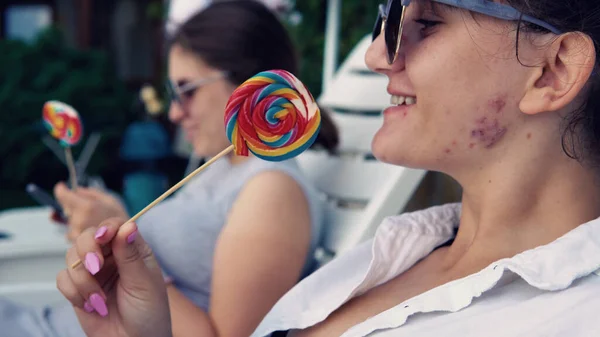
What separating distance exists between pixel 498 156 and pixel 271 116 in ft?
1.33

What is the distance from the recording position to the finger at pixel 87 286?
55.0 inches

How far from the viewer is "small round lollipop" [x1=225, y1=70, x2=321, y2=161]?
1365mm

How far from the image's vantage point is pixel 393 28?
144 centimetres

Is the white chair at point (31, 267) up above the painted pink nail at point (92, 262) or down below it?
below

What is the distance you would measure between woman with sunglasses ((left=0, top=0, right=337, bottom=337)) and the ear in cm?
72

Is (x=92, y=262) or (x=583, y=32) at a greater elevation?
(x=583, y=32)

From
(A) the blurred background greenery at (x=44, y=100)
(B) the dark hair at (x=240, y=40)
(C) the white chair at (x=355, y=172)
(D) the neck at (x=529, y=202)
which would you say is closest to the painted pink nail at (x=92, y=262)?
(D) the neck at (x=529, y=202)

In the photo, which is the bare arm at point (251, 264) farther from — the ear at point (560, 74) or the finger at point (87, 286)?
the ear at point (560, 74)

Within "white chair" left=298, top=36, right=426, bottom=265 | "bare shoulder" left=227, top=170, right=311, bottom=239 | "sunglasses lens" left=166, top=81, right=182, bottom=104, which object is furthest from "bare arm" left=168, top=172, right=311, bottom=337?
"sunglasses lens" left=166, top=81, right=182, bottom=104

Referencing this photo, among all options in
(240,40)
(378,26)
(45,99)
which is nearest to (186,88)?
(240,40)

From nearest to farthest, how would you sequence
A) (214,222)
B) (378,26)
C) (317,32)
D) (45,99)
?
1. (378,26)
2. (214,222)
3. (317,32)
4. (45,99)

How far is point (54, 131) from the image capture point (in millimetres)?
2781

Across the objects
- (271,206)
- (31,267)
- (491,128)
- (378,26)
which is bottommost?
(31,267)

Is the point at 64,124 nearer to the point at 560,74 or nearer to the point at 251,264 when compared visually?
the point at 251,264
